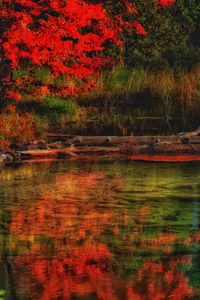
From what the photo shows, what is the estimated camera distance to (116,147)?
25516mm

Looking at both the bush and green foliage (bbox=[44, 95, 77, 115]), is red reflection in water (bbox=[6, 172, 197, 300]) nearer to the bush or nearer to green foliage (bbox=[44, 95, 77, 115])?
the bush

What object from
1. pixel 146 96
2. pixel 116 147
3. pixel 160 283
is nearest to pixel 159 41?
pixel 146 96

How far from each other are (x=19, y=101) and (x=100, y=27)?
3.56 meters

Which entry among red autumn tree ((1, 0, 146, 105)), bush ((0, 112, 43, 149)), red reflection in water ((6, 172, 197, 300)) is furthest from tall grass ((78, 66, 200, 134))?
red reflection in water ((6, 172, 197, 300))

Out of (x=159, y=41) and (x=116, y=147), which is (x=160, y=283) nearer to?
(x=116, y=147)

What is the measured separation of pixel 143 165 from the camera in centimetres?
2227

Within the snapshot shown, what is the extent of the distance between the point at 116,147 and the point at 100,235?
41.6 ft

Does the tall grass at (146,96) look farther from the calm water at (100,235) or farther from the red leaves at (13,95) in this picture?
the calm water at (100,235)

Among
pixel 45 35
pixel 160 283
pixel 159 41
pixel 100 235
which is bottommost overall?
pixel 160 283

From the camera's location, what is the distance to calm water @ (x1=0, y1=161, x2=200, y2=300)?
9.98 metres

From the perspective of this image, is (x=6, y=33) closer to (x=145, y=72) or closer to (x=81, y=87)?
(x=81, y=87)

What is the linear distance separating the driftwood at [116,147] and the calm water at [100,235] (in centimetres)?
355

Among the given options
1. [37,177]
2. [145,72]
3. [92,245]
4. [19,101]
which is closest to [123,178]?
[37,177]

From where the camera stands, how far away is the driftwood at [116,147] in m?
24.3
